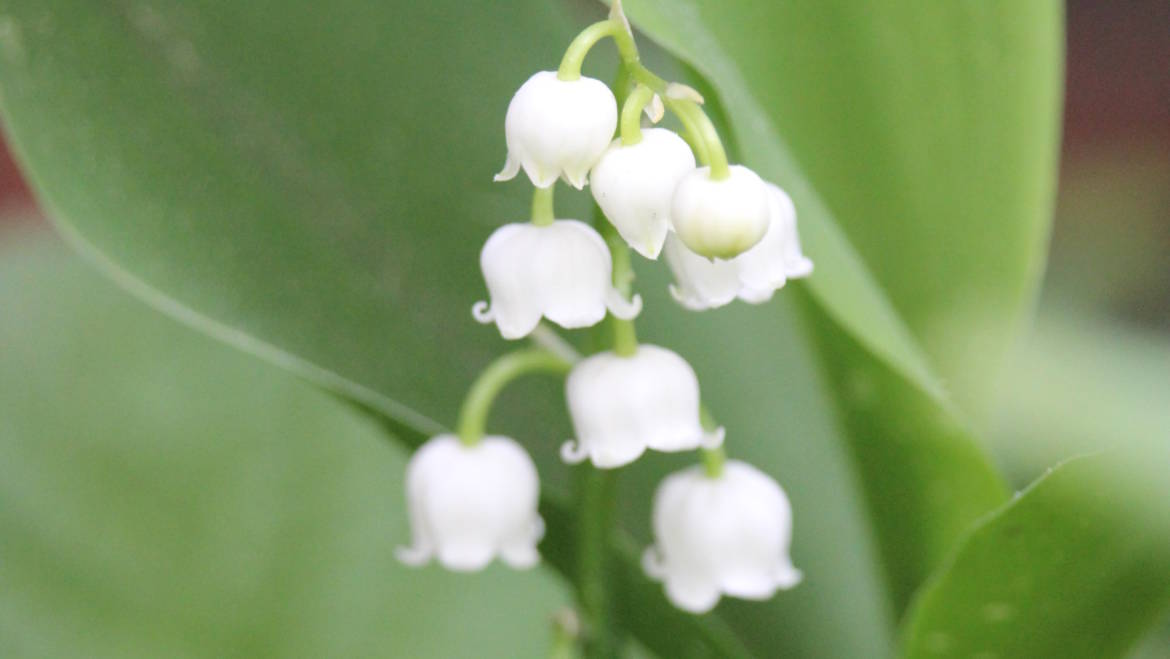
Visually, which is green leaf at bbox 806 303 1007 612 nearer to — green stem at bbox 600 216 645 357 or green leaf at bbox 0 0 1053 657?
green leaf at bbox 0 0 1053 657

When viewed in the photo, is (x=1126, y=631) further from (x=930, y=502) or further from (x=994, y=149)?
(x=994, y=149)

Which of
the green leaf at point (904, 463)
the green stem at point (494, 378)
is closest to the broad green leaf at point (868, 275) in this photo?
the green leaf at point (904, 463)

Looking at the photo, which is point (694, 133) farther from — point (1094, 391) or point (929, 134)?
point (929, 134)

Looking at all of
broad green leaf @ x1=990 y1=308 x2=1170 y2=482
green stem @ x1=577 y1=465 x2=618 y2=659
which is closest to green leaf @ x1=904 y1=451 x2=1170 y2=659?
broad green leaf @ x1=990 y1=308 x2=1170 y2=482

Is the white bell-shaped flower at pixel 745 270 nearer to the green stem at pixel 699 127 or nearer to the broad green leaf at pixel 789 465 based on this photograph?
the green stem at pixel 699 127

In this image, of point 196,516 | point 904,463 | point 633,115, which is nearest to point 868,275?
point 904,463

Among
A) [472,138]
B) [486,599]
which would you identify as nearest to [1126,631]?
[472,138]
